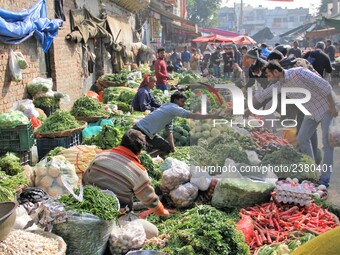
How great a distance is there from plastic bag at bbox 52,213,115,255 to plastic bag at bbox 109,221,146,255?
0.56 ft

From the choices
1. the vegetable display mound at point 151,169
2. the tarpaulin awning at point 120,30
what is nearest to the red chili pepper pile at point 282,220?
the vegetable display mound at point 151,169

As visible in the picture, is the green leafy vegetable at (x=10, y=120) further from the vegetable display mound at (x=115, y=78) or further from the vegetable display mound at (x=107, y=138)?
the vegetable display mound at (x=115, y=78)

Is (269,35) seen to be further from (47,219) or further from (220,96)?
(47,219)

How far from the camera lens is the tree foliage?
69.1 meters

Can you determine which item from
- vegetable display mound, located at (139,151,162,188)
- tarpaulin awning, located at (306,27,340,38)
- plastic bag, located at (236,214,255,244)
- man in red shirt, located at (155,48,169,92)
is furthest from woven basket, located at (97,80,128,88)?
tarpaulin awning, located at (306,27,340,38)

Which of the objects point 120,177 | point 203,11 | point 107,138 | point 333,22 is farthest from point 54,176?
point 203,11

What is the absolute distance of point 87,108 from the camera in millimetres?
8484

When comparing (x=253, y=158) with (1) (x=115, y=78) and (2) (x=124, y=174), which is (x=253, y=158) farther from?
(1) (x=115, y=78)

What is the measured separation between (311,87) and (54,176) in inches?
152

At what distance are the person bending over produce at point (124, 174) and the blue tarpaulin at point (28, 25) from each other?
341 centimetres

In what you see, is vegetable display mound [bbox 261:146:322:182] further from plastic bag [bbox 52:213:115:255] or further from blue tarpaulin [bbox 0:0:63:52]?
blue tarpaulin [bbox 0:0:63:52]

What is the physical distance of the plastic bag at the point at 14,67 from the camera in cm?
742

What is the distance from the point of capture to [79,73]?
1194 cm

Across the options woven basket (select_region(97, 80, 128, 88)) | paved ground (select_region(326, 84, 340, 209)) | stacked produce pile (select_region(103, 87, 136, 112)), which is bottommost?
paved ground (select_region(326, 84, 340, 209))
